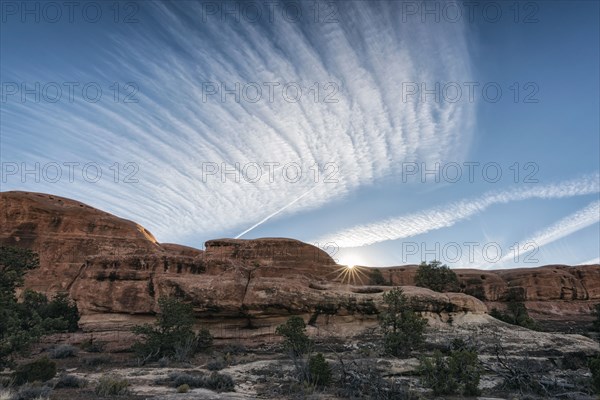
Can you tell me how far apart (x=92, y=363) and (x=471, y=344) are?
2830 cm

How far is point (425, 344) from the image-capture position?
28.0 m

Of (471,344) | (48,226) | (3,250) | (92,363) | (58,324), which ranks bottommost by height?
(92,363)

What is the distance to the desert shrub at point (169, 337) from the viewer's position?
28562 millimetres

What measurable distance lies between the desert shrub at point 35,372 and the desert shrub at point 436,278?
46.1 metres

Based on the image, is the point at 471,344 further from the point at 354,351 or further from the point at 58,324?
the point at 58,324

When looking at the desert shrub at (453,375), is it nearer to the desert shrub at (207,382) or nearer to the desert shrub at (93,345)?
the desert shrub at (207,382)

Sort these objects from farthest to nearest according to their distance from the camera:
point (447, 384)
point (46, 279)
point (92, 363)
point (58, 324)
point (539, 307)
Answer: point (539, 307) < point (46, 279) < point (92, 363) < point (58, 324) < point (447, 384)

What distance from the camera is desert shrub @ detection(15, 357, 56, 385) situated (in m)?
16.7

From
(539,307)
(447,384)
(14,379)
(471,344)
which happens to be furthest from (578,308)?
(14,379)

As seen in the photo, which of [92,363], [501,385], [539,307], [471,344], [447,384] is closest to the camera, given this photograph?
[447,384]

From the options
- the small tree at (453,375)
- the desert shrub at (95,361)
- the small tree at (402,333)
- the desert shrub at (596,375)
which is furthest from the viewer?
the small tree at (402,333)

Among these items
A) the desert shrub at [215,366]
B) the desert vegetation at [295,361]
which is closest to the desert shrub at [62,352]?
the desert vegetation at [295,361]

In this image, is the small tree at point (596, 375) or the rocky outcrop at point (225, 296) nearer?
the small tree at point (596, 375)

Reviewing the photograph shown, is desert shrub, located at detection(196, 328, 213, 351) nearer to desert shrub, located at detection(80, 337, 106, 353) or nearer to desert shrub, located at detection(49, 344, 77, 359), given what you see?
desert shrub, located at detection(80, 337, 106, 353)
